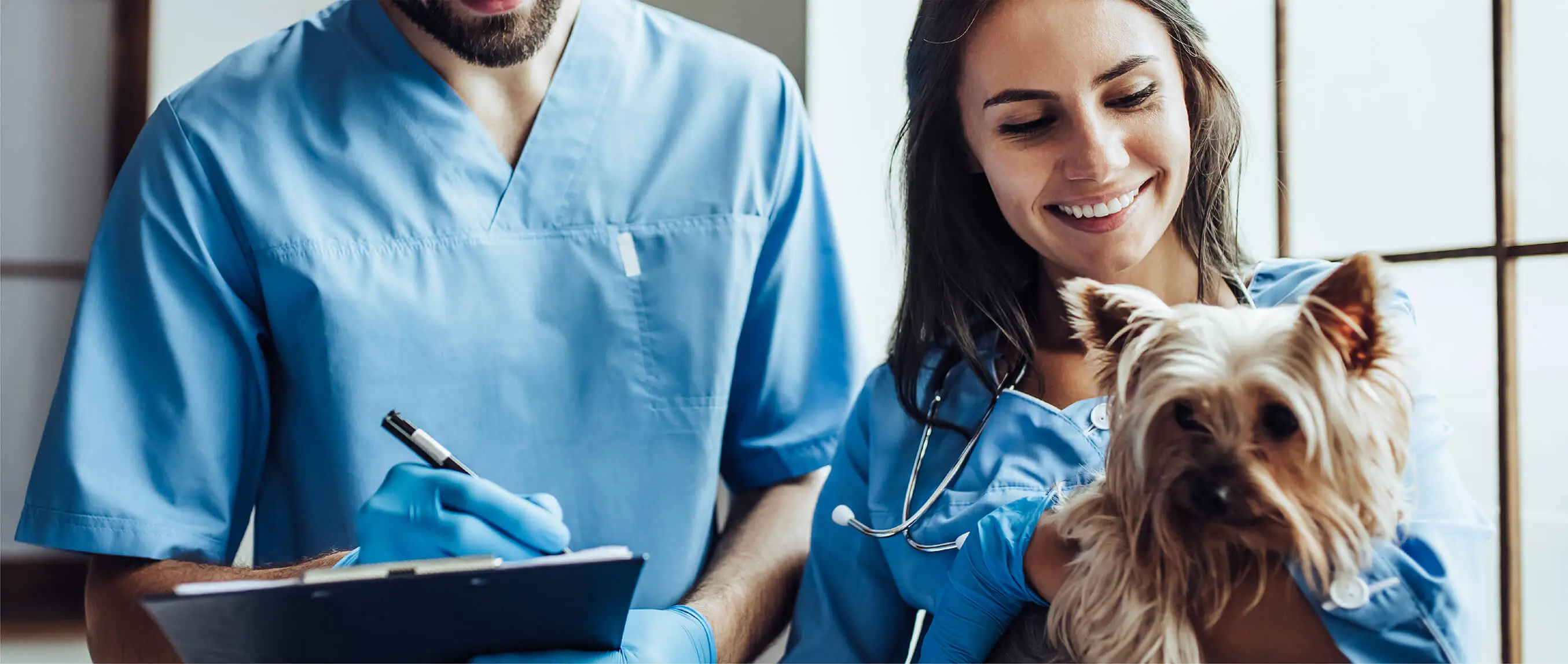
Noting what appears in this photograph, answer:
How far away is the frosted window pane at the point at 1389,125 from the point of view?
1609 mm

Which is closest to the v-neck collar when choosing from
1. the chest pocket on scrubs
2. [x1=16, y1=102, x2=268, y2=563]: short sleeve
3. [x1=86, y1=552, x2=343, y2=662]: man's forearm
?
the chest pocket on scrubs

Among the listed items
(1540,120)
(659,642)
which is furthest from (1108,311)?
(1540,120)

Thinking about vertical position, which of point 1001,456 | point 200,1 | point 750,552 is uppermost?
point 200,1

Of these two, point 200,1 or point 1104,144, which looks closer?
point 1104,144

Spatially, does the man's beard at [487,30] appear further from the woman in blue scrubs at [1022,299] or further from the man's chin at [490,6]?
the woman in blue scrubs at [1022,299]

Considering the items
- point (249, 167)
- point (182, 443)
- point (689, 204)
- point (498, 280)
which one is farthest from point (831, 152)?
point (182, 443)

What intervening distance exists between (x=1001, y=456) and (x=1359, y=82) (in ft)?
3.93

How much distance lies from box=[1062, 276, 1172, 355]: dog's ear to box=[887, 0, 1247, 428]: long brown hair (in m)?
0.23

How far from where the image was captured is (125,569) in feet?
4.15

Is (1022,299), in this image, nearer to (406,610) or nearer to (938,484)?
(938,484)

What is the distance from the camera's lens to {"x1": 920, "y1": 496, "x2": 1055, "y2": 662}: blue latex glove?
3.28ft

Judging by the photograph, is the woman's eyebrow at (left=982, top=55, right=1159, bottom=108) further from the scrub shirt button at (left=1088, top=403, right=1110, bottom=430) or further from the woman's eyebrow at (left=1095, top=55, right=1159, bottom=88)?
the scrub shirt button at (left=1088, top=403, right=1110, bottom=430)

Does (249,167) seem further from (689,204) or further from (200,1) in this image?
(200,1)

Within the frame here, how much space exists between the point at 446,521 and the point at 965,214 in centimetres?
→ 76
